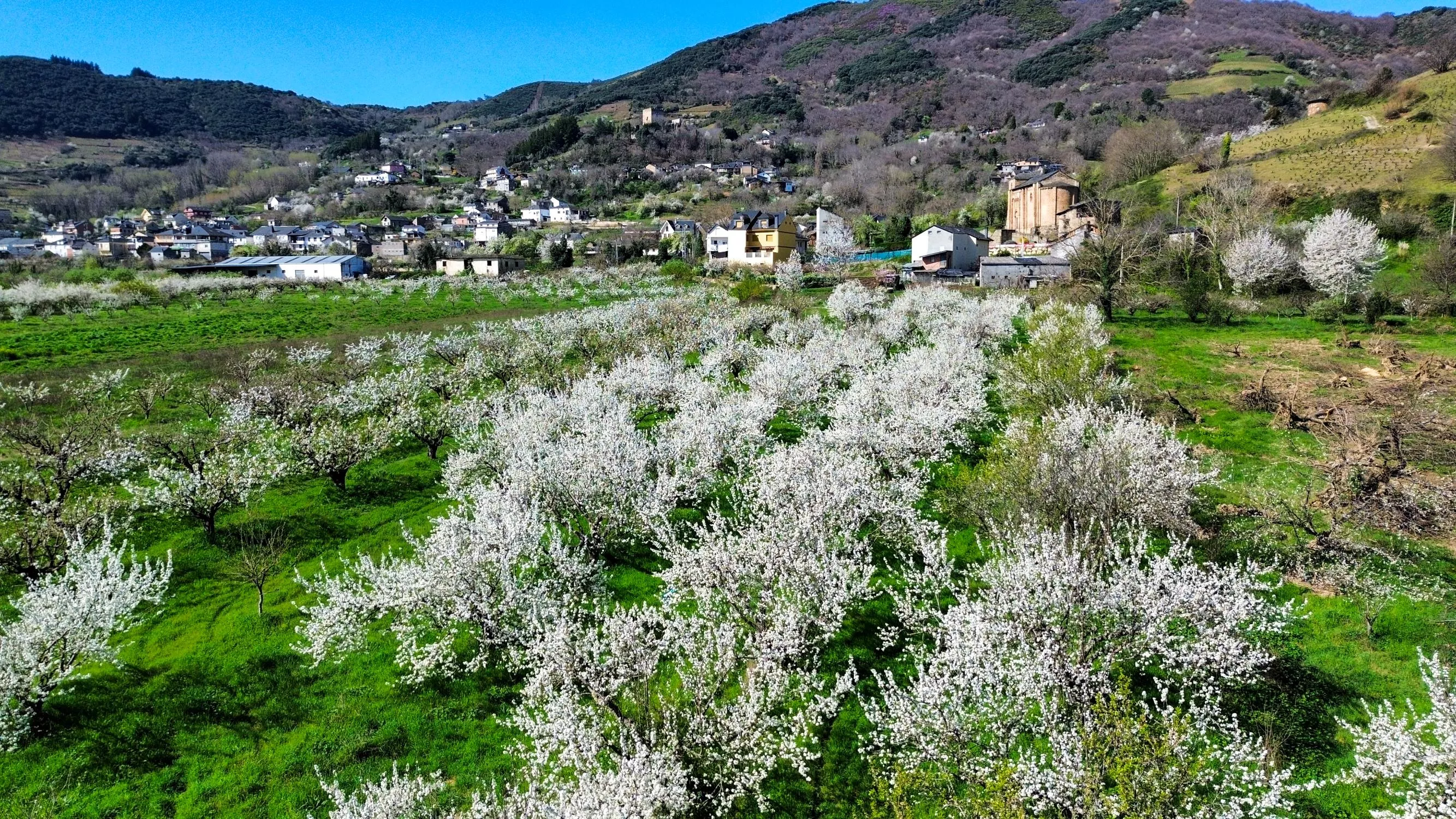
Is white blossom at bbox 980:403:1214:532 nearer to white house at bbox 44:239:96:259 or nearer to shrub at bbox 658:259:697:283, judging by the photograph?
shrub at bbox 658:259:697:283

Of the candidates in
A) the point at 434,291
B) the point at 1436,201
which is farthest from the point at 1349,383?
the point at 434,291

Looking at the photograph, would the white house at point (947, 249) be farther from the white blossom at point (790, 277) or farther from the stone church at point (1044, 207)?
the white blossom at point (790, 277)

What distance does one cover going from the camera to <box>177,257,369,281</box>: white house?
102 m

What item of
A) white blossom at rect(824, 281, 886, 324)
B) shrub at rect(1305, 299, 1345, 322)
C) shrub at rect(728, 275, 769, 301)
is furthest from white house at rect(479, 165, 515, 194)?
shrub at rect(1305, 299, 1345, 322)

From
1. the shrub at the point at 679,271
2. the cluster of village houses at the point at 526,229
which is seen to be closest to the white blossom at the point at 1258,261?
the cluster of village houses at the point at 526,229

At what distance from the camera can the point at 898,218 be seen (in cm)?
10669

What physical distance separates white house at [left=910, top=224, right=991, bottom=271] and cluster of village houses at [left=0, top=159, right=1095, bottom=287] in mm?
168

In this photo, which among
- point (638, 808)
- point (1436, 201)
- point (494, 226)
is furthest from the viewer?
point (494, 226)

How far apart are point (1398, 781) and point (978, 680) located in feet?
22.5

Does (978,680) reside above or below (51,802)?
above

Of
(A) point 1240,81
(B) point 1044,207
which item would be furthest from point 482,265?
(A) point 1240,81

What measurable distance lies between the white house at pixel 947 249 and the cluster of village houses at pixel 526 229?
168mm

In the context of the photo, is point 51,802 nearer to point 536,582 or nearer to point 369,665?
point 369,665

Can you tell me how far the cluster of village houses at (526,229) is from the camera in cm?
8512
